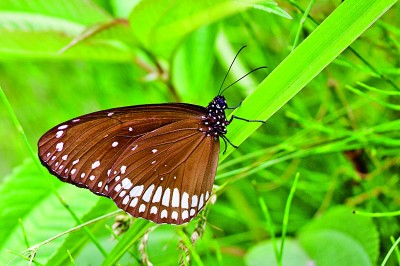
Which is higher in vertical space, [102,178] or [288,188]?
[102,178]

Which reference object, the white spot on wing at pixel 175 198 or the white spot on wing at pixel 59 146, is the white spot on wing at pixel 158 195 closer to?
the white spot on wing at pixel 175 198

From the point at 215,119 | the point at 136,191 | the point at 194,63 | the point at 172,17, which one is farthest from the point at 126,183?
the point at 194,63

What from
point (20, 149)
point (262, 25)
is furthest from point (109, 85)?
point (262, 25)

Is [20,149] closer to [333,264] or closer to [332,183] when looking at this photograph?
[332,183]

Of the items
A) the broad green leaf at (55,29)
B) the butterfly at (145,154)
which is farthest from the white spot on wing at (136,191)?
the broad green leaf at (55,29)

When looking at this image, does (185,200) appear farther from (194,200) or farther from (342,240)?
(342,240)

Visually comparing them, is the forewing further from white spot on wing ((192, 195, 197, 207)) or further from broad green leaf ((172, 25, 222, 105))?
broad green leaf ((172, 25, 222, 105))

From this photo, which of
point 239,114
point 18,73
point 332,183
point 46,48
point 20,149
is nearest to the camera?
point 239,114

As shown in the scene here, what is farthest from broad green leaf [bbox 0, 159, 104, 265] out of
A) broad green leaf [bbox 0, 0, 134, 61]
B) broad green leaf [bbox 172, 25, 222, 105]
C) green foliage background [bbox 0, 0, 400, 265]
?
broad green leaf [bbox 172, 25, 222, 105]
